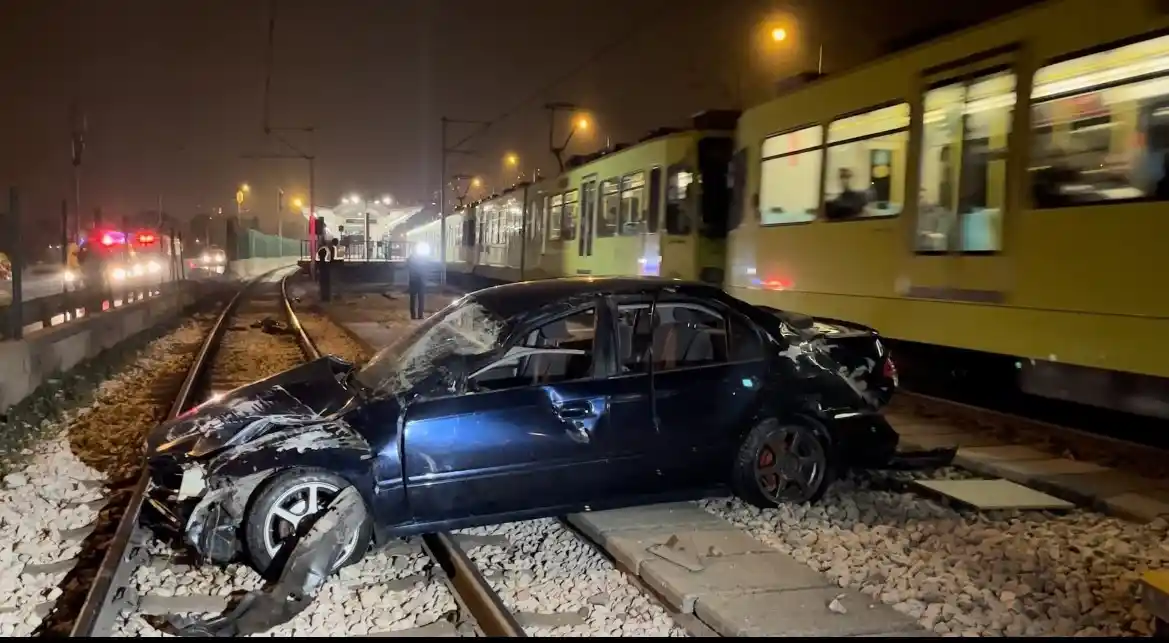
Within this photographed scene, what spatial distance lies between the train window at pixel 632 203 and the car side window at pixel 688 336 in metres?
10.8

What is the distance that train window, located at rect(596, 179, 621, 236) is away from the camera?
61.6 feet

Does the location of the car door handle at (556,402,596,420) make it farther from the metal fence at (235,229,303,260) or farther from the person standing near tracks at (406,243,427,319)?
the metal fence at (235,229,303,260)

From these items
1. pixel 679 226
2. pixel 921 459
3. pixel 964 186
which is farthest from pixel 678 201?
pixel 921 459

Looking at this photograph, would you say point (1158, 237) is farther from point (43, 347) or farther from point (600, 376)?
point (43, 347)

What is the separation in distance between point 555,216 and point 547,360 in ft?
59.6

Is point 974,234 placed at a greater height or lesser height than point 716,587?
greater

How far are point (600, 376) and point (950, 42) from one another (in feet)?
18.7

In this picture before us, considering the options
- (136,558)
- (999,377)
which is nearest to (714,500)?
(136,558)

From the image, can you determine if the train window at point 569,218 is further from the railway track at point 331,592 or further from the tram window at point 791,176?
the railway track at point 331,592

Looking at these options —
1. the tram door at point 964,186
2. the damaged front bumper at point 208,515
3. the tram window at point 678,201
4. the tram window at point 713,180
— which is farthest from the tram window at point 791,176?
the damaged front bumper at point 208,515

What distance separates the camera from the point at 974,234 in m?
8.95

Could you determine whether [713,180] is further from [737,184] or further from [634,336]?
[634,336]

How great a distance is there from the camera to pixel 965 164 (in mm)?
9062

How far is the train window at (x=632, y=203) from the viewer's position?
56.6 feet
